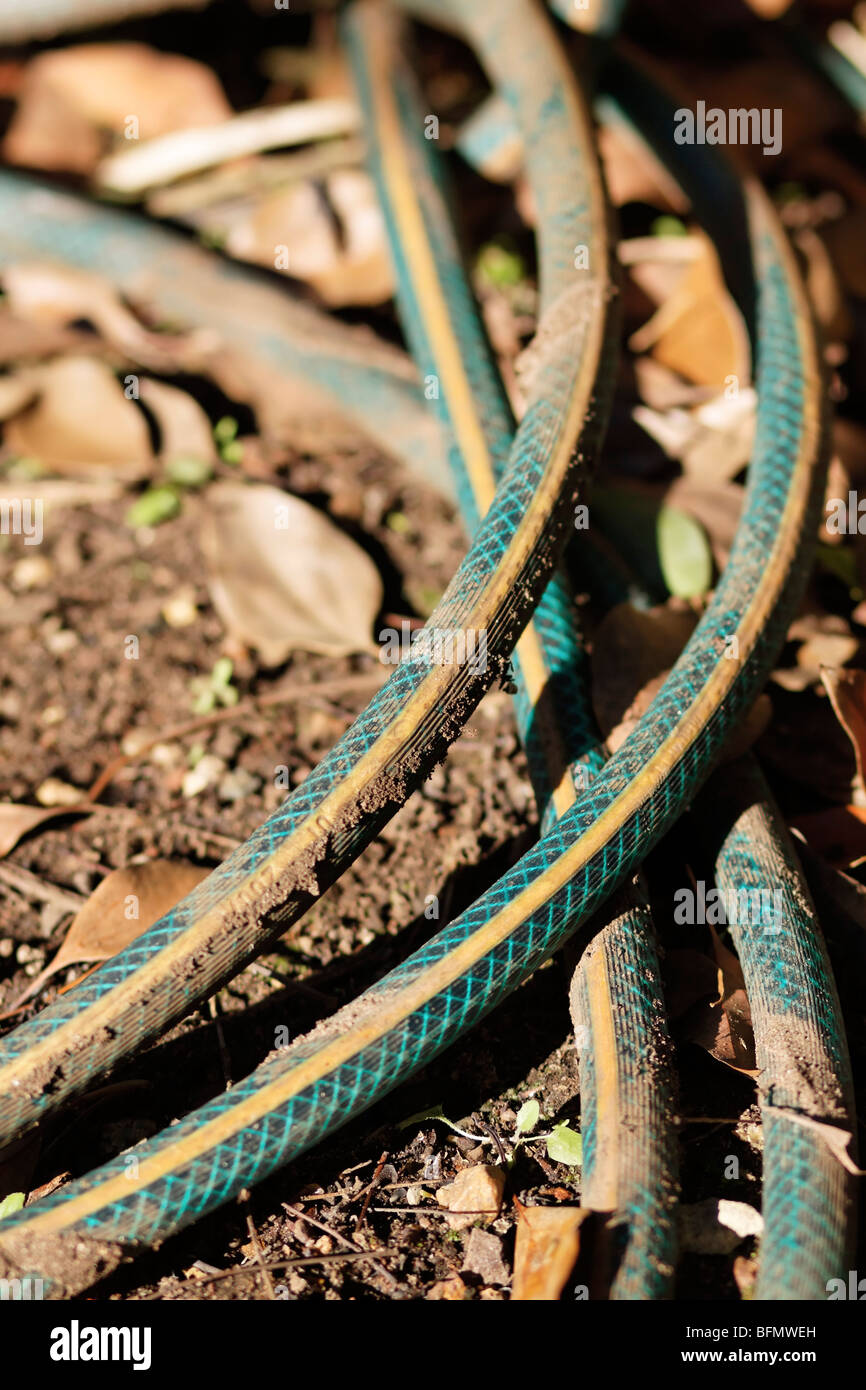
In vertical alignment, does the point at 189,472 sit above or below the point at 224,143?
below

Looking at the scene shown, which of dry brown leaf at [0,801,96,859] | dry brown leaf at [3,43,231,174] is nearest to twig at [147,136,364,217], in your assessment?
dry brown leaf at [3,43,231,174]

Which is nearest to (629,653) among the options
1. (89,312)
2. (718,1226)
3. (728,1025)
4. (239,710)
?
(728,1025)

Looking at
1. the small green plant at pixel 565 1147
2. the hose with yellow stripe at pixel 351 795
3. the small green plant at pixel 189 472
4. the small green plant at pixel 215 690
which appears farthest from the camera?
the small green plant at pixel 189 472

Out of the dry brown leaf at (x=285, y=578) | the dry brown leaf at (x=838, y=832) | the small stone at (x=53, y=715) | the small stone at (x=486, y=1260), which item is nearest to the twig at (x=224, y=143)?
the dry brown leaf at (x=285, y=578)

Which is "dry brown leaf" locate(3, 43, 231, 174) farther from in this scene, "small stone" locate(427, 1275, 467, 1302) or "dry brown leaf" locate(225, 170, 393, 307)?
"small stone" locate(427, 1275, 467, 1302)

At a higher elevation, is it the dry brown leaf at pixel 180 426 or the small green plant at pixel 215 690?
the dry brown leaf at pixel 180 426

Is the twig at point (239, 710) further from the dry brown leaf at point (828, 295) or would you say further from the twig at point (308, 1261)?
the dry brown leaf at point (828, 295)

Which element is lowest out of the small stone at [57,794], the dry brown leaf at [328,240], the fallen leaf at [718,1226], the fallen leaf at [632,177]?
the fallen leaf at [718,1226]

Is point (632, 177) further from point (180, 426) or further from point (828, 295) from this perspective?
point (180, 426)
